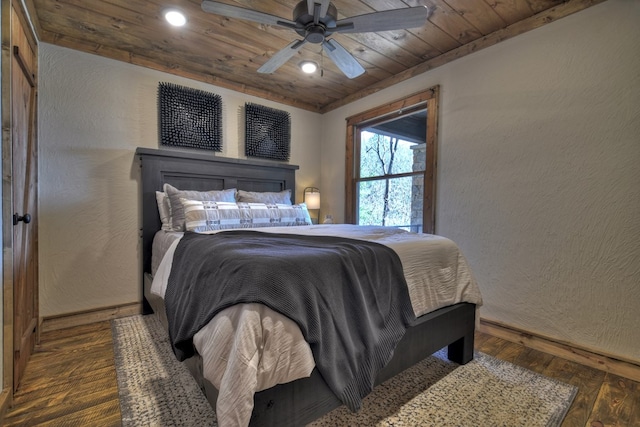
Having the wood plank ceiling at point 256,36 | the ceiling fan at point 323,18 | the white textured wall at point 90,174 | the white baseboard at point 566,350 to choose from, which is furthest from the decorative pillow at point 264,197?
the white baseboard at point 566,350

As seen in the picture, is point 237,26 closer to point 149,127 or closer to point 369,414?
point 149,127

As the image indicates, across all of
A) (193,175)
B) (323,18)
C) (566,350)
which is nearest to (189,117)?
(193,175)

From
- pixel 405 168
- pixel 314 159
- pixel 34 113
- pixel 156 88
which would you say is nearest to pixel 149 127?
pixel 156 88

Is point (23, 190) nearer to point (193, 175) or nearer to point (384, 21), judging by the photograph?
point (193, 175)

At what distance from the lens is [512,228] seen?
2338 millimetres

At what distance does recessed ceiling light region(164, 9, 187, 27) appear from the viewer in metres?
2.15

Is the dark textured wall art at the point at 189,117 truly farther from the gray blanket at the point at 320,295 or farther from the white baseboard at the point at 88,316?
the gray blanket at the point at 320,295

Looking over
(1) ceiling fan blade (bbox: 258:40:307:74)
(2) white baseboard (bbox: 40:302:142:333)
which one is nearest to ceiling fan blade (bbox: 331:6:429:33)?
(1) ceiling fan blade (bbox: 258:40:307:74)

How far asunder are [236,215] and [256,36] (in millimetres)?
1585

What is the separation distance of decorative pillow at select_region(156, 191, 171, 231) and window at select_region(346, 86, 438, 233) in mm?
2123

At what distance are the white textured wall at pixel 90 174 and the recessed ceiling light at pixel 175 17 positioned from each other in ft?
2.73

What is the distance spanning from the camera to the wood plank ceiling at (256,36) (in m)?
Result: 2.10

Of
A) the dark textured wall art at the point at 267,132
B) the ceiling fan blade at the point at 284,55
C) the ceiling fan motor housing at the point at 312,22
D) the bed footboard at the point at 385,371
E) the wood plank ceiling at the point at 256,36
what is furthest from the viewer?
the dark textured wall art at the point at 267,132

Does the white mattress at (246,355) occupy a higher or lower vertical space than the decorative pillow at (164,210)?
lower
